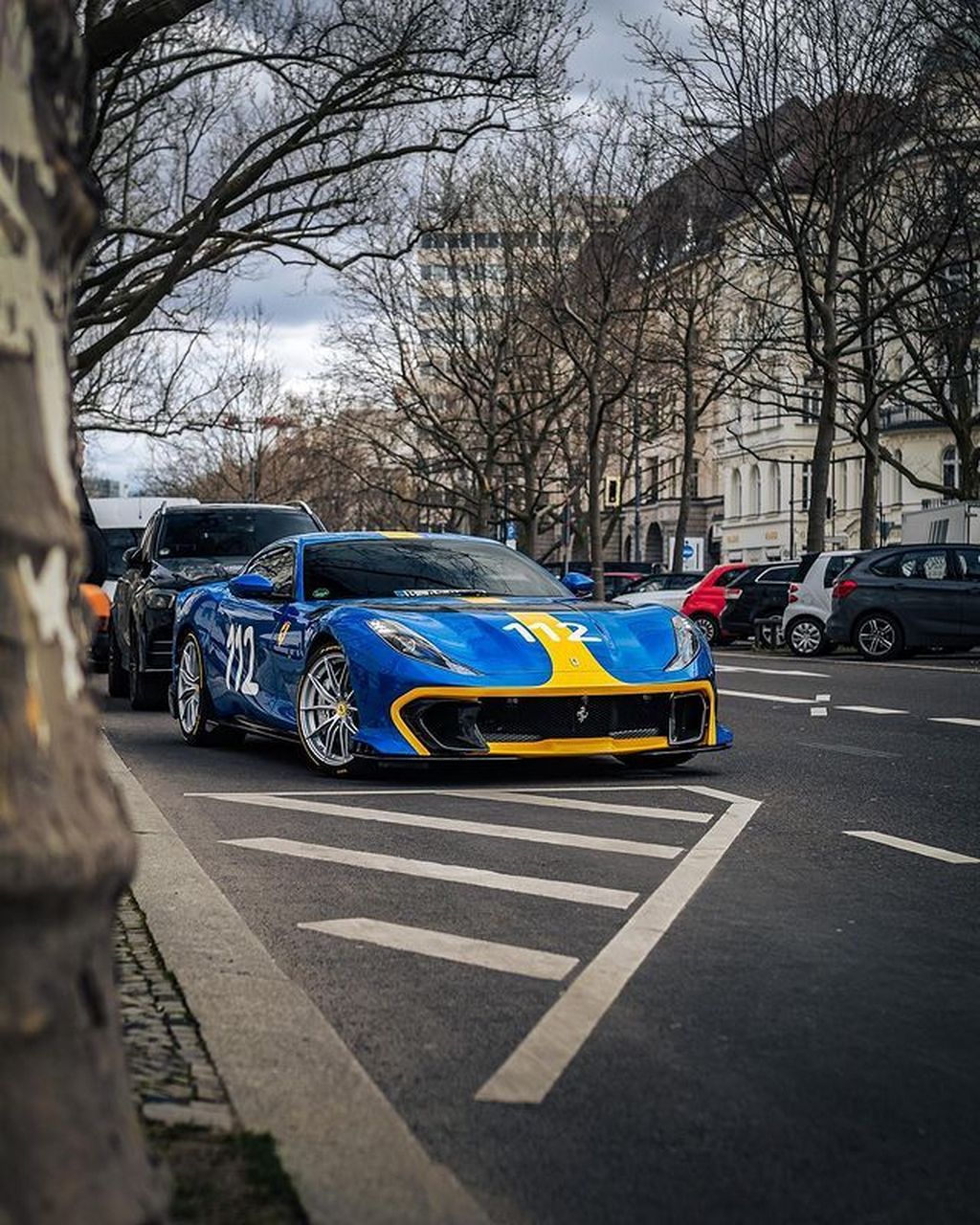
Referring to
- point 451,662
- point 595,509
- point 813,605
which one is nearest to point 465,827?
point 451,662

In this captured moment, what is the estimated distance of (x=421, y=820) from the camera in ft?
28.5

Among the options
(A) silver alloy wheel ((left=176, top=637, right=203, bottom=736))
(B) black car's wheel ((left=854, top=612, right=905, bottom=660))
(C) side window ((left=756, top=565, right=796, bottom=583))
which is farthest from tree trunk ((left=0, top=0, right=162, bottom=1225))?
(C) side window ((left=756, top=565, right=796, bottom=583))

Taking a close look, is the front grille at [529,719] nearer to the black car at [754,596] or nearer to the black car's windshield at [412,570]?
the black car's windshield at [412,570]

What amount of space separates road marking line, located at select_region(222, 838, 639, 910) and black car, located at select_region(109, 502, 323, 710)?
9055 millimetres

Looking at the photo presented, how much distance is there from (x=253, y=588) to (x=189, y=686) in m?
1.76

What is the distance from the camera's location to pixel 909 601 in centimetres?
2856

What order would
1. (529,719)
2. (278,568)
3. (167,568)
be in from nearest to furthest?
(529,719) → (278,568) → (167,568)

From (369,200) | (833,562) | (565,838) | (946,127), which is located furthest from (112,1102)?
(946,127)

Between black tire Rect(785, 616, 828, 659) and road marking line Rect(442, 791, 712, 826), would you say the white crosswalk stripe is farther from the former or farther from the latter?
black tire Rect(785, 616, 828, 659)

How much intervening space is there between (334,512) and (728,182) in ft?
194

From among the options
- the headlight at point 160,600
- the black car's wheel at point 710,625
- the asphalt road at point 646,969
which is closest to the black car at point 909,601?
the black car's wheel at point 710,625

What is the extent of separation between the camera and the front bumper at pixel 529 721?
10062 millimetres

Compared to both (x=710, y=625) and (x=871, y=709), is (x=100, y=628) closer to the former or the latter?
(x=871, y=709)

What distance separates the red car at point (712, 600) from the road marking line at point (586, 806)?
2674 centimetres
